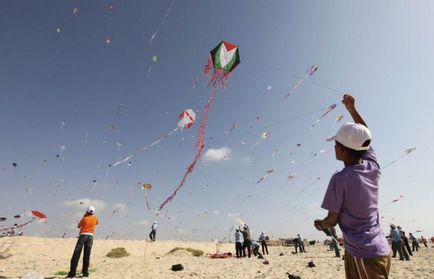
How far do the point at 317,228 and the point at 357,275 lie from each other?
0.39 m

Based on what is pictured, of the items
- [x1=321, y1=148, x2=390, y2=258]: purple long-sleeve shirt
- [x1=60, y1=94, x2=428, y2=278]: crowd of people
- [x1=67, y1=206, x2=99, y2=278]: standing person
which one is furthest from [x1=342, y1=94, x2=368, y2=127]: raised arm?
[x1=67, y1=206, x2=99, y2=278]: standing person

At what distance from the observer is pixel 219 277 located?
832 cm

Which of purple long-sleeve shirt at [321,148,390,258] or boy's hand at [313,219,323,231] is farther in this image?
boy's hand at [313,219,323,231]

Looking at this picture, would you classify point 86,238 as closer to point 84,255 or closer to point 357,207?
point 84,255

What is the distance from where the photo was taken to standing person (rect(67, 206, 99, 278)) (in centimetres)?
801

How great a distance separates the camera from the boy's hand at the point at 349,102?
281 cm

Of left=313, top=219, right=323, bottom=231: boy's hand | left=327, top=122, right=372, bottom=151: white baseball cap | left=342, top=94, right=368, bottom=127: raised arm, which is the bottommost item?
left=313, top=219, right=323, bottom=231: boy's hand

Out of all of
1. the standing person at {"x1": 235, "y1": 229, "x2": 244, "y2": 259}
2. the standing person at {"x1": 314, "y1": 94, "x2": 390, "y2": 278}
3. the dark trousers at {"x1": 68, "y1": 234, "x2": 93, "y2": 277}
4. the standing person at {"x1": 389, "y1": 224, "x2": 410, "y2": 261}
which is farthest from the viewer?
the standing person at {"x1": 235, "y1": 229, "x2": 244, "y2": 259}

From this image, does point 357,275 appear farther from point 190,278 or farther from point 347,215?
point 190,278

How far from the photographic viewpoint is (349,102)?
285 centimetres

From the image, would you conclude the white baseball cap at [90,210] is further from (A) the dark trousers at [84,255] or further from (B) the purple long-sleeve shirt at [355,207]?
(B) the purple long-sleeve shirt at [355,207]

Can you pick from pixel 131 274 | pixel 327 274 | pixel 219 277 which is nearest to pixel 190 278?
pixel 219 277

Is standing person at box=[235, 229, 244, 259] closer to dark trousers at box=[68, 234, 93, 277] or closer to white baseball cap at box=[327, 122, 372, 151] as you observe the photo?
dark trousers at box=[68, 234, 93, 277]

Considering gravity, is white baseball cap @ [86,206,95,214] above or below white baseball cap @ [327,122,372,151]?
above
